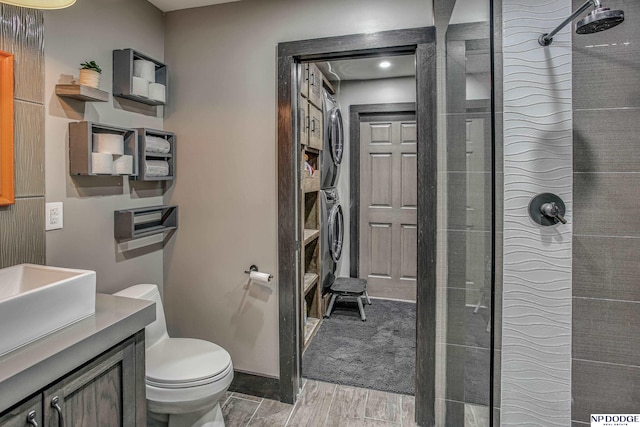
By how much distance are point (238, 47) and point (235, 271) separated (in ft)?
4.63

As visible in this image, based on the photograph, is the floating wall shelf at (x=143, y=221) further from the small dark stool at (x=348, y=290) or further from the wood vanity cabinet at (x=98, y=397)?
the small dark stool at (x=348, y=290)

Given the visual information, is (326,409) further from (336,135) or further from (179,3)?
(179,3)

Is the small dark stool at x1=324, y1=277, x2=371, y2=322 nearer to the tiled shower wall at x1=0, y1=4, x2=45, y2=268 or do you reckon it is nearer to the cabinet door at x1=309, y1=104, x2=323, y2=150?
the cabinet door at x1=309, y1=104, x2=323, y2=150

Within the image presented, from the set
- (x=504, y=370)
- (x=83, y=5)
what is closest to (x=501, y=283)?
(x=504, y=370)

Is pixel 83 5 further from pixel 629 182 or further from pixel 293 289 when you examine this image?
pixel 629 182

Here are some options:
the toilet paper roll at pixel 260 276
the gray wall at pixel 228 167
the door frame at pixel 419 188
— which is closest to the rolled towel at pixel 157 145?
the gray wall at pixel 228 167

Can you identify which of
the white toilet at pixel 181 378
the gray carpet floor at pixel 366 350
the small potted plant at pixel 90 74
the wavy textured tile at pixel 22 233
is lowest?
the gray carpet floor at pixel 366 350

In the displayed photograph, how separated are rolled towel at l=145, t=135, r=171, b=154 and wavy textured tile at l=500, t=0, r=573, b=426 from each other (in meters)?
1.86

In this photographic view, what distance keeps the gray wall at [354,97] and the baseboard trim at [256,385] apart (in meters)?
1.91

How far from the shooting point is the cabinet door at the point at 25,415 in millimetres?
895

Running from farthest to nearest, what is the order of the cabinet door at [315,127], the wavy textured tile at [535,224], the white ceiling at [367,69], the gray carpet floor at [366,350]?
1. the white ceiling at [367,69]
2. the cabinet door at [315,127]
3. the gray carpet floor at [366,350]
4. the wavy textured tile at [535,224]

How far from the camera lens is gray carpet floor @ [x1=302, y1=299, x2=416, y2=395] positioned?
7.95 feet

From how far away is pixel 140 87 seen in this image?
78.4 inches

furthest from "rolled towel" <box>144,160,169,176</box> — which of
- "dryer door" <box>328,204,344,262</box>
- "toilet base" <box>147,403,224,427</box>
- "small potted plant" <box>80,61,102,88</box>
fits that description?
"dryer door" <box>328,204,344,262</box>
